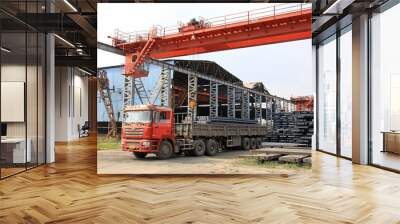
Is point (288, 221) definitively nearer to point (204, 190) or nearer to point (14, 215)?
point (204, 190)

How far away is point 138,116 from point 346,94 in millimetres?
5366

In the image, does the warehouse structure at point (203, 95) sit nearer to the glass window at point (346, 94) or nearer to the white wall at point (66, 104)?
the glass window at point (346, 94)

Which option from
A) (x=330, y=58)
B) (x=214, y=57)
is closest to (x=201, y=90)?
(x=214, y=57)

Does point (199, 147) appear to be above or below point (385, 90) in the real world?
below

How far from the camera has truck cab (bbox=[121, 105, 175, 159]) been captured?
6.45 m

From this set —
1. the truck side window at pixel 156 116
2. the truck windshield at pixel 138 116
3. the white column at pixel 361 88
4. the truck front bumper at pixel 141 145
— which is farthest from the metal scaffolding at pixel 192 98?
the white column at pixel 361 88

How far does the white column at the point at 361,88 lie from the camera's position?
8.09 meters

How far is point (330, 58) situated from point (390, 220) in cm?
713

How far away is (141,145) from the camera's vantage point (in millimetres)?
6445

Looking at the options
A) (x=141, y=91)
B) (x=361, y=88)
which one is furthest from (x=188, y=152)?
(x=361, y=88)

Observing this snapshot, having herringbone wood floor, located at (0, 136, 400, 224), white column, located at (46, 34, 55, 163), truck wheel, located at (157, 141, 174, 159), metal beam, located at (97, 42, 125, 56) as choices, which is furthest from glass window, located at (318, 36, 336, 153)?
white column, located at (46, 34, 55, 163)

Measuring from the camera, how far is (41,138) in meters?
7.88

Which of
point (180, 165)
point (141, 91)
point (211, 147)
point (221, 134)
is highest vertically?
point (141, 91)

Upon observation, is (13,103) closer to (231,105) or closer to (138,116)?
(138,116)
